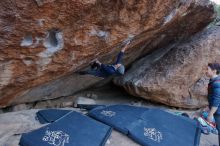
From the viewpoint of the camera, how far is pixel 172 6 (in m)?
4.74

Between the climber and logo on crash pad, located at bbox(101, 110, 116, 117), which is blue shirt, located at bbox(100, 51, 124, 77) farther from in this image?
logo on crash pad, located at bbox(101, 110, 116, 117)

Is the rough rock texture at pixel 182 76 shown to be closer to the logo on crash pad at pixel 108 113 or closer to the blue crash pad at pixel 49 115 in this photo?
the logo on crash pad at pixel 108 113

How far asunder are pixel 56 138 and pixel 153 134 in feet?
4.87

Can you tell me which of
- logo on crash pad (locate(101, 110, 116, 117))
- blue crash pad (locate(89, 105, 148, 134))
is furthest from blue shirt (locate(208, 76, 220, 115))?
logo on crash pad (locate(101, 110, 116, 117))

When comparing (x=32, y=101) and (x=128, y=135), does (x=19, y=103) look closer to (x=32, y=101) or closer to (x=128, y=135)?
(x=32, y=101)

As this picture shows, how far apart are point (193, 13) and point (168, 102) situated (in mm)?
2136

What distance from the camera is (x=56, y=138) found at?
378cm

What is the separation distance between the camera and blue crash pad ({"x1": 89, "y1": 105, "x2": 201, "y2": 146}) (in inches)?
163

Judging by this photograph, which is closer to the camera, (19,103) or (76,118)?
(76,118)

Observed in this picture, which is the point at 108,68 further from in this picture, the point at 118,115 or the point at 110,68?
the point at 118,115

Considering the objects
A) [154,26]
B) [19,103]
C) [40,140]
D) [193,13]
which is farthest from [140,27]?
[19,103]

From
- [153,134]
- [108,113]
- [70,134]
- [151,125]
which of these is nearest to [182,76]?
[151,125]

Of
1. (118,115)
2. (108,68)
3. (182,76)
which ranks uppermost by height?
(108,68)

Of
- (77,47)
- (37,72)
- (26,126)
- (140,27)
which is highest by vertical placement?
(140,27)
